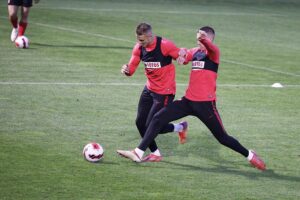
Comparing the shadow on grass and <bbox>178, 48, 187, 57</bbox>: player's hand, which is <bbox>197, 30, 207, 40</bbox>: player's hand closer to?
<bbox>178, 48, 187, 57</bbox>: player's hand

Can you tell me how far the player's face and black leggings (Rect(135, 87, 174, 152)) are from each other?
784 millimetres

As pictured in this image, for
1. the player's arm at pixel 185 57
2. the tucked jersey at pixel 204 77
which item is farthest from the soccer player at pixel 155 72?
the tucked jersey at pixel 204 77

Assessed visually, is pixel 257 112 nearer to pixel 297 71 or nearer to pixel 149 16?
pixel 297 71

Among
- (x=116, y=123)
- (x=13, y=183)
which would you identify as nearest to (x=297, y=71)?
(x=116, y=123)

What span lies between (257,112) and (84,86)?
4229 mm

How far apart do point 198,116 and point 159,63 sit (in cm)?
108

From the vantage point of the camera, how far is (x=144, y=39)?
12828mm

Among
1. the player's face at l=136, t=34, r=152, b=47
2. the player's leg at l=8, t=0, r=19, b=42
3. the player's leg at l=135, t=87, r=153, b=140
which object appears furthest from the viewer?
the player's leg at l=8, t=0, r=19, b=42

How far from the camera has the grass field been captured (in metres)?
11.4

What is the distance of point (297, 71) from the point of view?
2312cm

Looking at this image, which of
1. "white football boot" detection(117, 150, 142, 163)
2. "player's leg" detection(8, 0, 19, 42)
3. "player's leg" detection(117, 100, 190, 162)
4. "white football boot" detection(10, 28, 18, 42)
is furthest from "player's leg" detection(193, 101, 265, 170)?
"white football boot" detection(10, 28, 18, 42)

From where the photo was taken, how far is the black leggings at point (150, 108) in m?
13.0

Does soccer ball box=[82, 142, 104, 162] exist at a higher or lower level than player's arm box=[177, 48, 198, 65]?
lower

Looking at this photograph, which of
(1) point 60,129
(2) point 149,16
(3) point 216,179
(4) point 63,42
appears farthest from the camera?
(2) point 149,16
